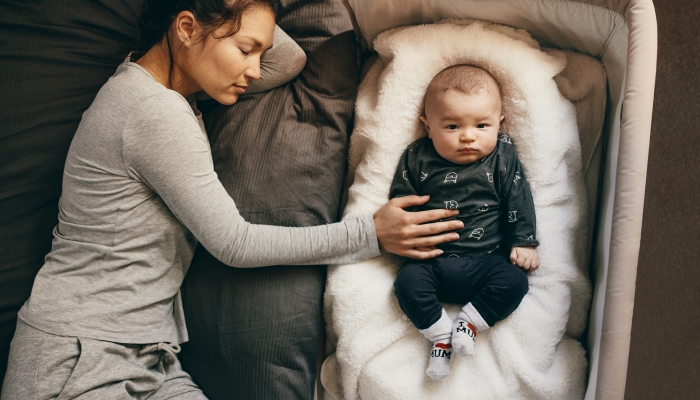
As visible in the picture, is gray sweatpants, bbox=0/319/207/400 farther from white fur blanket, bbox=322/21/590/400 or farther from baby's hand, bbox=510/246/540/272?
baby's hand, bbox=510/246/540/272

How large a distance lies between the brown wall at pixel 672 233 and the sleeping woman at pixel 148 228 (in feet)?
2.14

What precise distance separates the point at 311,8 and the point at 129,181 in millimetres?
565

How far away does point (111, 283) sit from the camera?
101 centimetres

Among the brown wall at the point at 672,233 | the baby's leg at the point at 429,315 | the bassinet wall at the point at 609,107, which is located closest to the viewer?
the bassinet wall at the point at 609,107

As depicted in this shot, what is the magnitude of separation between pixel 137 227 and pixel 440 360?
634 mm

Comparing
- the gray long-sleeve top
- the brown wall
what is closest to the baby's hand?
the gray long-sleeve top

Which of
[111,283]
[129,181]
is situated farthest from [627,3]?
[111,283]

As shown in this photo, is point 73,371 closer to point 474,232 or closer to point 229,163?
point 229,163

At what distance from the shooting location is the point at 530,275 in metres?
1.11

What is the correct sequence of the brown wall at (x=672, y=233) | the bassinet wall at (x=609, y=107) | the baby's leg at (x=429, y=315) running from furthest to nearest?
the brown wall at (x=672, y=233), the baby's leg at (x=429, y=315), the bassinet wall at (x=609, y=107)

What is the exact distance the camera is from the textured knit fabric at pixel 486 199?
1.11 m

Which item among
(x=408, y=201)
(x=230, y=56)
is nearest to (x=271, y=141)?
(x=230, y=56)

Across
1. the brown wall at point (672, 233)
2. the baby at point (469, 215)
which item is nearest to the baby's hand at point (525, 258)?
the baby at point (469, 215)

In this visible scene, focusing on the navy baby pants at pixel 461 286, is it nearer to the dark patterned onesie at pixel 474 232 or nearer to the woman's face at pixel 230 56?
the dark patterned onesie at pixel 474 232
